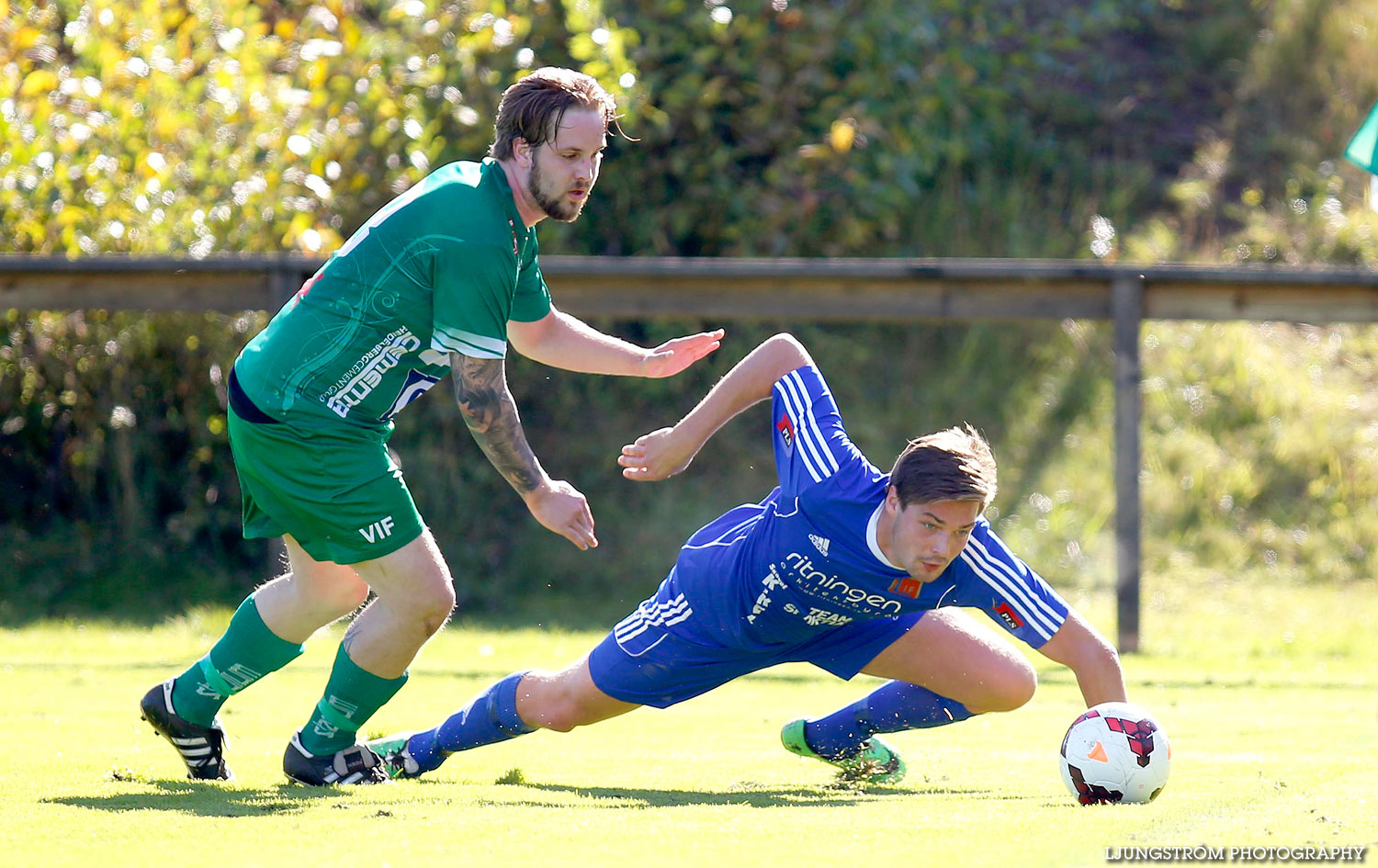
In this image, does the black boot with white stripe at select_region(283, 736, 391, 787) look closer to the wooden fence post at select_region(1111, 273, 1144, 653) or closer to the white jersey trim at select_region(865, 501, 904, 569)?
the white jersey trim at select_region(865, 501, 904, 569)

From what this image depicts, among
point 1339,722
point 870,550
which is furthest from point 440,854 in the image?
point 1339,722

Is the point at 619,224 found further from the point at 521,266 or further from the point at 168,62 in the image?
the point at 521,266

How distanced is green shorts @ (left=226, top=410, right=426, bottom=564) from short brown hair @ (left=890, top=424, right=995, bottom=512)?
121 centimetres

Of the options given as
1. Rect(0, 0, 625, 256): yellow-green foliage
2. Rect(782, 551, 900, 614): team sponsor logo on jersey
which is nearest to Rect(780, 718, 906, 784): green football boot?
Rect(782, 551, 900, 614): team sponsor logo on jersey

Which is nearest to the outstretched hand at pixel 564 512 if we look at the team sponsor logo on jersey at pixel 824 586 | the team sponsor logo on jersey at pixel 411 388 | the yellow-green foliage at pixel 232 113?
the team sponsor logo on jersey at pixel 411 388

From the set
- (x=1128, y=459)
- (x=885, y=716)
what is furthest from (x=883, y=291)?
(x=885, y=716)

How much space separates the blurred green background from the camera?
8422 millimetres

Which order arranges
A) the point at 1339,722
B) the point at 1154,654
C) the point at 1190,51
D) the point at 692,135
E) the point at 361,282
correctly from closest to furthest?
the point at 361,282 → the point at 1339,722 → the point at 1154,654 → the point at 692,135 → the point at 1190,51

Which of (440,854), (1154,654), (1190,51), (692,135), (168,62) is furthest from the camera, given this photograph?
(1190,51)

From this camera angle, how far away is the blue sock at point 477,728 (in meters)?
4.14

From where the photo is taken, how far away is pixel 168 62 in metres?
8.76

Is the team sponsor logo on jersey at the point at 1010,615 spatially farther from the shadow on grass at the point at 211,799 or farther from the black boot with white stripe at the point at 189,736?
the black boot with white stripe at the point at 189,736

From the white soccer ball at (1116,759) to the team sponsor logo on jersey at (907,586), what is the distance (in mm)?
517

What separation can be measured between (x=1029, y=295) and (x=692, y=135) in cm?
327
